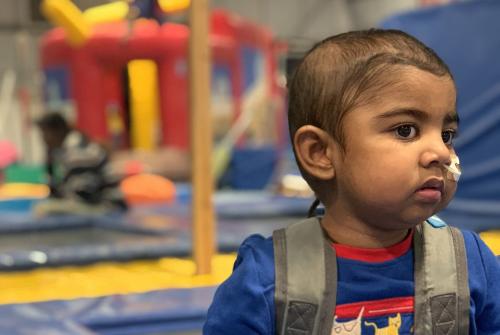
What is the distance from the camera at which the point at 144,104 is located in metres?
7.41

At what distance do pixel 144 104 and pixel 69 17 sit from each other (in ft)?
5.89

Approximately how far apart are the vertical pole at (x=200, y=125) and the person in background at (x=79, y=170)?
227cm

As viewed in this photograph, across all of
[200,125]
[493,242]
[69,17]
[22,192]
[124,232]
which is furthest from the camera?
[22,192]

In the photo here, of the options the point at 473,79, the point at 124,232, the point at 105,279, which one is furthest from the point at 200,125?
the point at 124,232

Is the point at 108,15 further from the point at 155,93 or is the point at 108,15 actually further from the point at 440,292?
the point at 440,292

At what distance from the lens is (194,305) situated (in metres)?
1.92

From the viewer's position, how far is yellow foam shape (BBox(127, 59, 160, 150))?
723 centimetres

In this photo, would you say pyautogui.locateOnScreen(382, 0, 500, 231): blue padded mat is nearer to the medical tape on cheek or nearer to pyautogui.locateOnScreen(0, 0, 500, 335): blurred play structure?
pyautogui.locateOnScreen(0, 0, 500, 335): blurred play structure

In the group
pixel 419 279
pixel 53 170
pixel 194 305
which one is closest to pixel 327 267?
pixel 419 279

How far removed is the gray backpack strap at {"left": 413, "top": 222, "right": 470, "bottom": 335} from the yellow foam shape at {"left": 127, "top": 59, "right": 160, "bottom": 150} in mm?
6253

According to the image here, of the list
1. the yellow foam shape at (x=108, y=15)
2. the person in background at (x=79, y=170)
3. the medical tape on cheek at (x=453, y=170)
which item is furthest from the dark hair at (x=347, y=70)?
the yellow foam shape at (x=108, y=15)

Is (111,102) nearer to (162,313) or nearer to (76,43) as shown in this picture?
(76,43)

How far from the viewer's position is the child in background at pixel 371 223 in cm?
92

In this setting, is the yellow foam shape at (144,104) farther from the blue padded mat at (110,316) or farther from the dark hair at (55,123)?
the blue padded mat at (110,316)
